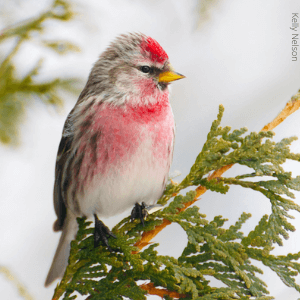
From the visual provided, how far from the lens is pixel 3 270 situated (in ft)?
2.76

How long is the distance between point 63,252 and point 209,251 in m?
0.47

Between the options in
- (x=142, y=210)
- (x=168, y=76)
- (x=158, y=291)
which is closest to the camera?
(x=158, y=291)

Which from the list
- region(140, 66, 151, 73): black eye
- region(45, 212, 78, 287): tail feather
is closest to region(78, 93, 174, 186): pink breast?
region(140, 66, 151, 73): black eye

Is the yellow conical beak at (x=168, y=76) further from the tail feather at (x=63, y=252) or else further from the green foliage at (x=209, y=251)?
the tail feather at (x=63, y=252)

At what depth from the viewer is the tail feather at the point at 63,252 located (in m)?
1.02

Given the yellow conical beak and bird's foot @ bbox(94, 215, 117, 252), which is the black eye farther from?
bird's foot @ bbox(94, 215, 117, 252)

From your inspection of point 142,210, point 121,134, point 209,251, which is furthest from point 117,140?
point 209,251

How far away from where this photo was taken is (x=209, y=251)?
31.0 inches

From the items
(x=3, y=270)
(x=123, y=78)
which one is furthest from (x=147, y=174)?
(x=3, y=270)

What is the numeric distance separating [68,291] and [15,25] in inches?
27.2

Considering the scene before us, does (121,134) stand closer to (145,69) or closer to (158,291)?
(145,69)

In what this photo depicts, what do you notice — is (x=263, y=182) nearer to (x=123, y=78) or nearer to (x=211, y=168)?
(x=211, y=168)

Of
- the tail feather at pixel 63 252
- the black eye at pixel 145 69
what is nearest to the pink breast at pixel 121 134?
the black eye at pixel 145 69

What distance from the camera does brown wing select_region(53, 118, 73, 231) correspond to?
1050mm
